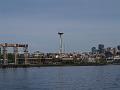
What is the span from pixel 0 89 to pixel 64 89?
1035 centimetres

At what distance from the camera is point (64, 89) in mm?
62500

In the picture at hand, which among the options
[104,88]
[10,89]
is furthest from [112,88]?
[10,89]

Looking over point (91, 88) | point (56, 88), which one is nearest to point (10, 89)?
point (56, 88)

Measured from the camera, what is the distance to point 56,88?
64.8 m

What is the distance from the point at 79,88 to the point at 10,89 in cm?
1101

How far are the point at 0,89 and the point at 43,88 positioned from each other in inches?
269

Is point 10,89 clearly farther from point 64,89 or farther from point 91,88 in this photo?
point 91,88

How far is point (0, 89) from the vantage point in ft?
212

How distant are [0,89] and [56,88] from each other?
29.2 feet

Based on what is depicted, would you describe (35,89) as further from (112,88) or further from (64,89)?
(112,88)

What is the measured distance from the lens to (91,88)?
63.3 m

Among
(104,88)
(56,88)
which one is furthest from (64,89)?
(104,88)

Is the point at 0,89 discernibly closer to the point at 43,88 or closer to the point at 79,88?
the point at 43,88

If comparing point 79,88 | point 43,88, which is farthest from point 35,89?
point 79,88
